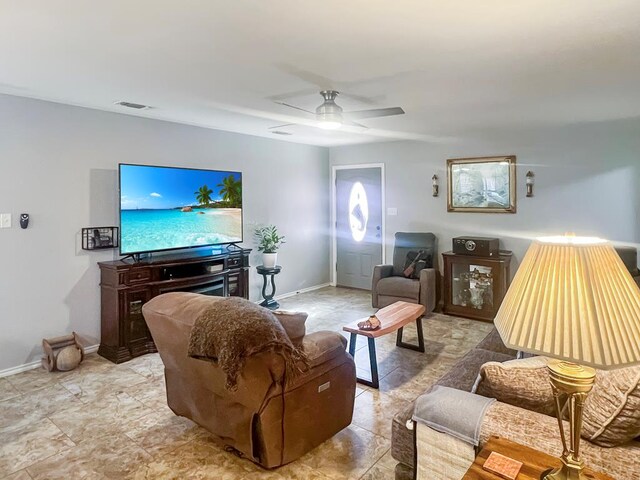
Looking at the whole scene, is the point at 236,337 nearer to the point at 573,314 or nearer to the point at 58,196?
the point at 573,314

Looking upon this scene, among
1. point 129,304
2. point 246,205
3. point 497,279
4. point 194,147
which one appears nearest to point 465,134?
point 497,279

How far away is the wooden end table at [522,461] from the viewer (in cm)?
119

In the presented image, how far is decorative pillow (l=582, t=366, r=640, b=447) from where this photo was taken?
127 centimetres

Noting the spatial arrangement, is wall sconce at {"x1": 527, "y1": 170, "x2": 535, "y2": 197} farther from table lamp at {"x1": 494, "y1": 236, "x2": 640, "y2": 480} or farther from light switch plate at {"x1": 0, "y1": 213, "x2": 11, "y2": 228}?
light switch plate at {"x1": 0, "y1": 213, "x2": 11, "y2": 228}

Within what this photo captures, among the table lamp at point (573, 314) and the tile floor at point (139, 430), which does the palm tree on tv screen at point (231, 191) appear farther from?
the table lamp at point (573, 314)

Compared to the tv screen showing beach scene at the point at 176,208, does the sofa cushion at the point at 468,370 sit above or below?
below

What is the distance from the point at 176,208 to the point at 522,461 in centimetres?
385

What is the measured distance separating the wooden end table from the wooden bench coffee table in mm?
1732

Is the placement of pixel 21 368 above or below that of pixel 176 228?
below

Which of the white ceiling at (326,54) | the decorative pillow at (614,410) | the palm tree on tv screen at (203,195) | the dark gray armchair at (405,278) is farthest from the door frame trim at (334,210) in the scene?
the decorative pillow at (614,410)

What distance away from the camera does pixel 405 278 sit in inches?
206

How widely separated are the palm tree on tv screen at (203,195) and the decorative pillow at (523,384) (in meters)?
3.65

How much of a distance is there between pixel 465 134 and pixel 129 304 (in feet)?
14.3

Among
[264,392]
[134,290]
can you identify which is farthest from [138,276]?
[264,392]
